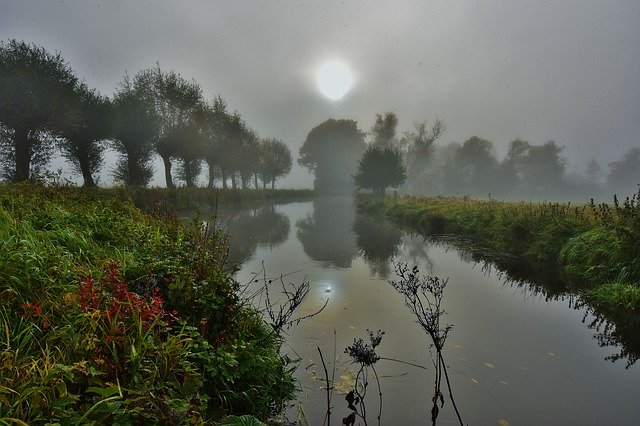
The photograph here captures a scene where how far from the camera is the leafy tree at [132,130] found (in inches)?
1143

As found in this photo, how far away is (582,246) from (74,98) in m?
31.1

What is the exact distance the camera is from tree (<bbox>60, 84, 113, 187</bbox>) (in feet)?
86.4

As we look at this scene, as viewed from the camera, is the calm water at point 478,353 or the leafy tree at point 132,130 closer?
the calm water at point 478,353

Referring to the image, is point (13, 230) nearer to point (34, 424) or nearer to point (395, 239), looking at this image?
point (34, 424)

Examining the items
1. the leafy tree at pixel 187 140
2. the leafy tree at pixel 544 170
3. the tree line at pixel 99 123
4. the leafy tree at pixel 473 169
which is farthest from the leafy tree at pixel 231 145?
the leafy tree at pixel 544 170

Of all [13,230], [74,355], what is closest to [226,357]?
[74,355]

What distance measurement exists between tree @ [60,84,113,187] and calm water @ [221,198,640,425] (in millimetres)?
25447

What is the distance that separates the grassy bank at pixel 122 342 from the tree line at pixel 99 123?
1195cm

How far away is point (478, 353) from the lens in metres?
5.30

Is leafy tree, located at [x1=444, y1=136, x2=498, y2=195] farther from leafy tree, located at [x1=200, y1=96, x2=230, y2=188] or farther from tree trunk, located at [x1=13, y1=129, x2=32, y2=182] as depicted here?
tree trunk, located at [x1=13, y1=129, x2=32, y2=182]

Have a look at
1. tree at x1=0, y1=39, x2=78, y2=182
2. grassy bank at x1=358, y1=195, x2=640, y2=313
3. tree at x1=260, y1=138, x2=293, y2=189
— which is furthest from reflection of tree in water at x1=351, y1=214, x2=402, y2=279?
tree at x1=260, y1=138, x2=293, y2=189

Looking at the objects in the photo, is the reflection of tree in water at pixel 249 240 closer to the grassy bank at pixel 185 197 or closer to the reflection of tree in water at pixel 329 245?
the reflection of tree in water at pixel 329 245

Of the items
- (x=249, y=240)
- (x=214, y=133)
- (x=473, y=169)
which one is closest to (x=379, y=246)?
(x=249, y=240)

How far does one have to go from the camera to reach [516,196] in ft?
261
